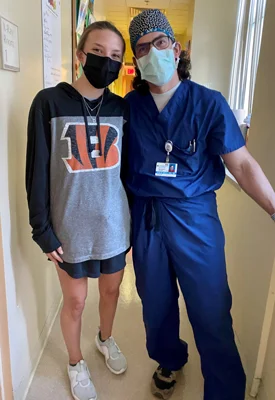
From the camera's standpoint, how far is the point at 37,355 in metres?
1.56

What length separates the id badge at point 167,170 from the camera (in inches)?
43.8

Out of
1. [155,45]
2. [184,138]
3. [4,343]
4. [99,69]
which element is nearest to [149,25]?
[155,45]

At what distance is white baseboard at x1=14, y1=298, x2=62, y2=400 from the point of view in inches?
53.2

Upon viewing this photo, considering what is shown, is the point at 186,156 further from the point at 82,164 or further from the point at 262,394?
the point at 262,394

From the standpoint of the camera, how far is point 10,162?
1165 millimetres

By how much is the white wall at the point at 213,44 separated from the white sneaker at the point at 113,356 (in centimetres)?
252

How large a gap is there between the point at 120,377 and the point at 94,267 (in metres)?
0.62

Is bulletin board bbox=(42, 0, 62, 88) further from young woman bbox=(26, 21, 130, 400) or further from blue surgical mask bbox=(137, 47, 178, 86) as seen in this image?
blue surgical mask bbox=(137, 47, 178, 86)

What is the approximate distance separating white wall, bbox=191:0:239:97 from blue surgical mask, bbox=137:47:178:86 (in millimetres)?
2256

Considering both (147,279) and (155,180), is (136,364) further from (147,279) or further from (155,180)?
(155,180)

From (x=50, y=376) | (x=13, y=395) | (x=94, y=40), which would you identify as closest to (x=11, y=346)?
(x=13, y=395)

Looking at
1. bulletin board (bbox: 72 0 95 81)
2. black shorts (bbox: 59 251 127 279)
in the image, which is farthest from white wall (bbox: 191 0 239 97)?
black shorts (bbox: 59 251 127 279)

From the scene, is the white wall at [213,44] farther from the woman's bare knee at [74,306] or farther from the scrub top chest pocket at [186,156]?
the woman's bare knee at [74,306]

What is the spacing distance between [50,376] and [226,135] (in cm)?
128
